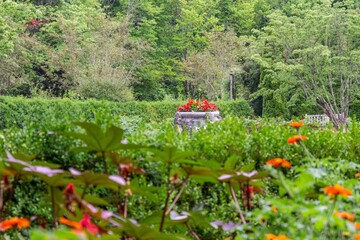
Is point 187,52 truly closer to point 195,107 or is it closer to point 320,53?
point 320,53

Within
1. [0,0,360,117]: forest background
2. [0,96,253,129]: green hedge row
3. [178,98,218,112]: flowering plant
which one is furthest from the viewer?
[0,0,360,117]: forest background

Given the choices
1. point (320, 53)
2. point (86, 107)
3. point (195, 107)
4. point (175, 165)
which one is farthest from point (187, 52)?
point (175, 165)

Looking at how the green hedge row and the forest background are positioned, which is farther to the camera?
the forest background

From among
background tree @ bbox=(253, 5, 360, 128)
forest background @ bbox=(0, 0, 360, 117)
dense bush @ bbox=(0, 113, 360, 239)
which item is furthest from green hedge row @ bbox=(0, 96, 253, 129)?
dense bush @ bbox=(0, 113, 360, 239)


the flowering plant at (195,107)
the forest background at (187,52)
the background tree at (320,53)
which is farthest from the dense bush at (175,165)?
the background tree at (320,53)

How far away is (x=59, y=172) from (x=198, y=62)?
1017 inches

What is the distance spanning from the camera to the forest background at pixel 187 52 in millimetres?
17031

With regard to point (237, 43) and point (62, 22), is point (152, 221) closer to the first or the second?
point (62, 22)

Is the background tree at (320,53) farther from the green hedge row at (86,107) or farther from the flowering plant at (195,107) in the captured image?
the flowering plant at (195,107)

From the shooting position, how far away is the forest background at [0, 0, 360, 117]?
17.0 metres

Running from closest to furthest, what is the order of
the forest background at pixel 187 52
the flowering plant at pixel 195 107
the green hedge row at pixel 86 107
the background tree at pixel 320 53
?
the flowering plant at pixel 195 107
the green hedge row at pixel 86 107
the background tree at pixel 320 53
the forest background at pixel 187 52

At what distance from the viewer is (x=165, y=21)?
105 ft

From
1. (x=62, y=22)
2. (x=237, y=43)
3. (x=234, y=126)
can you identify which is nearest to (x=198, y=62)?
(x=237, y=43)

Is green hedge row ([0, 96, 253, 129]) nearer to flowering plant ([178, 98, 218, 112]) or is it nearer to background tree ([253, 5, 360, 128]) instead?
flowering plant ([178, 98, 218, 112])
